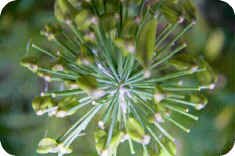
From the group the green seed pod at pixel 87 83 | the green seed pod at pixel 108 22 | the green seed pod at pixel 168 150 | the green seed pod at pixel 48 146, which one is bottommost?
the green seed pod at pixel 168 150

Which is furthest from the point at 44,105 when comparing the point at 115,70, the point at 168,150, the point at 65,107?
the point at 168,150

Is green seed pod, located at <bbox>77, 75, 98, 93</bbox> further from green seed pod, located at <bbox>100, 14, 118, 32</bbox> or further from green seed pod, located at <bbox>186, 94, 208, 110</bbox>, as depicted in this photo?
green seed pod, located at <bbox>186, 94, 208, 110</bbox>

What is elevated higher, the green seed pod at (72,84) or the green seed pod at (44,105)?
the green seed pod at (72,84)

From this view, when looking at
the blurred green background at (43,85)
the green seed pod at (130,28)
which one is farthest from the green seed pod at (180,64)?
the blurred green background at (43,85)

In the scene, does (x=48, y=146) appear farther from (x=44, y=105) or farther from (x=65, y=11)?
(x=65, y=11)

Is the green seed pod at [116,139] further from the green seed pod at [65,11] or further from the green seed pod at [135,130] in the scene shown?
the green seed pod at [65,11]

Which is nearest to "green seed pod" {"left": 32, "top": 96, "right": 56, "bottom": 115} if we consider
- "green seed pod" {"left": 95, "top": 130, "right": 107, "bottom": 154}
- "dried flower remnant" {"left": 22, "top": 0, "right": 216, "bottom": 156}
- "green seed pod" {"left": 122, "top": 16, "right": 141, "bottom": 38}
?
"dried flower remnant" {"left": 22, "top": 0, "right": 216, "bottom": 156}

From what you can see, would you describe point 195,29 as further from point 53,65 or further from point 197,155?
point 53,65
